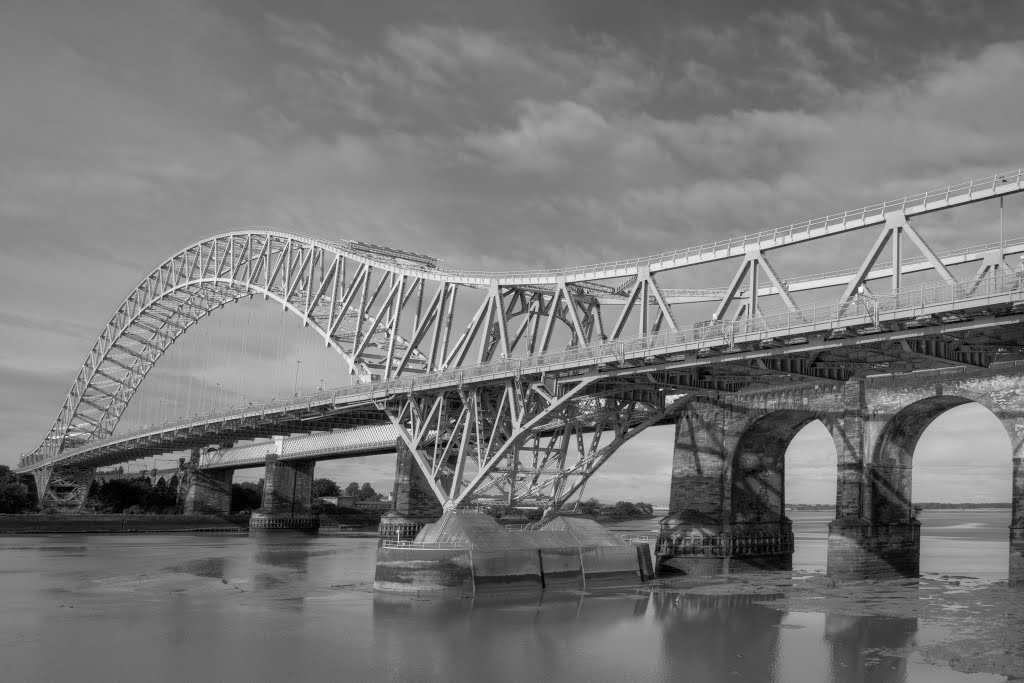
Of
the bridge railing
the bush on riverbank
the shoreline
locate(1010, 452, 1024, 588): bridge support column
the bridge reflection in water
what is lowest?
the shoreline

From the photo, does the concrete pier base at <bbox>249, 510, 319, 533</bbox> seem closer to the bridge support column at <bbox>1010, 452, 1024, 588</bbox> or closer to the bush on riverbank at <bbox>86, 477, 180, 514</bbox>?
the bush on riverbank at <bbox>86, 477, 180, 514</bbox>

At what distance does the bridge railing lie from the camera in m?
26.6

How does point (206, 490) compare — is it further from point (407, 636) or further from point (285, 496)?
point (407, 636)

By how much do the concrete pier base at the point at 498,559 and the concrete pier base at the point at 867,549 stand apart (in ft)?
25.7

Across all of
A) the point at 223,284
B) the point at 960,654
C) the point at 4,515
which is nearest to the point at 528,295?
the point at 960,654

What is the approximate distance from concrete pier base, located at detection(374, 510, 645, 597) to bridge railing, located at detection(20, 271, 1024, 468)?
692 cm

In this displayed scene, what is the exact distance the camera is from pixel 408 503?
64.4 meters

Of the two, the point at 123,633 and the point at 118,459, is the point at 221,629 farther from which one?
the point at 118,459

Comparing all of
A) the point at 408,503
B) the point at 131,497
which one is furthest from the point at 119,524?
the point at 408,503

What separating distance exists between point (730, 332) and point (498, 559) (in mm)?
11836

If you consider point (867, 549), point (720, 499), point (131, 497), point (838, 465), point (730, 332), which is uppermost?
point (730, 332)

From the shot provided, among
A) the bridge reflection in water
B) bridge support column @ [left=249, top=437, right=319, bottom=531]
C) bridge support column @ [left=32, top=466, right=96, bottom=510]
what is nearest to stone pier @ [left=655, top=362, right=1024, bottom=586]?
the bridge reflection in water

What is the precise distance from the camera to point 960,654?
961 inches

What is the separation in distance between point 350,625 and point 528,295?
22.7 metres
